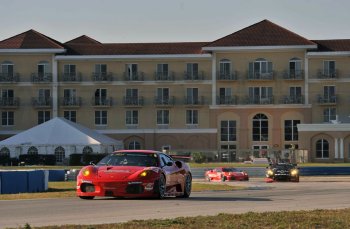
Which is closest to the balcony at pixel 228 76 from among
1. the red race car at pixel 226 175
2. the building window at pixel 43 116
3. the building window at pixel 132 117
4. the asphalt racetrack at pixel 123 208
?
the building window at pixel 132 117

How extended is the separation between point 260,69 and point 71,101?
2095 cm

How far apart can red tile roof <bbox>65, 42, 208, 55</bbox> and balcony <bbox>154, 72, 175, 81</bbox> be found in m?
2.22

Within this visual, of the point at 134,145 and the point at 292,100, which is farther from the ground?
the point at 292,100

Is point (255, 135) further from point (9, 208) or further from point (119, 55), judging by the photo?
point (9, 208)

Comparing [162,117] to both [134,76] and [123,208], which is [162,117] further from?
[123,208]

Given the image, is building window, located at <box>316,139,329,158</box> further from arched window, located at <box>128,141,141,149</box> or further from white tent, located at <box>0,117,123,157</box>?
white tent, located at <box>0,117,123,157</box>

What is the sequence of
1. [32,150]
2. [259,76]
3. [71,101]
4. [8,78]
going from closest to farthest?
[32,150]
[259,76]
[8,78]
[71,101]

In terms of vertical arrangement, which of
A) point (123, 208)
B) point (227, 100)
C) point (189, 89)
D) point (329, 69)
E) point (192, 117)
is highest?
point (329, 69)

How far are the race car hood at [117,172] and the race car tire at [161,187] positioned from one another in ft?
2.10

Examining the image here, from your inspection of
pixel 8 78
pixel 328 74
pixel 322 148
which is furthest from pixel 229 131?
pixel 8 78

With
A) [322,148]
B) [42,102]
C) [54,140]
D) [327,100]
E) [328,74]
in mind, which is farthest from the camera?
[42,102]

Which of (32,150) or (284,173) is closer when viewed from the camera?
(284,173)

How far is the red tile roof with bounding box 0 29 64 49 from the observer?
313 feet

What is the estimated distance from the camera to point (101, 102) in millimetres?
96062
